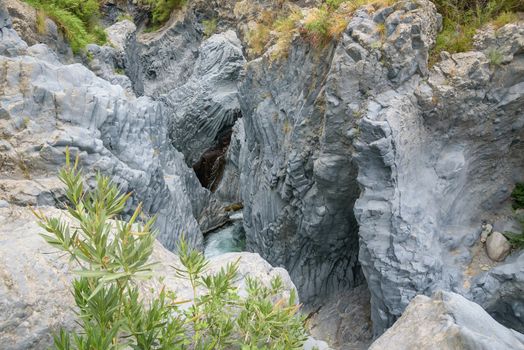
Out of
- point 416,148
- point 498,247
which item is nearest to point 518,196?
point 498,247

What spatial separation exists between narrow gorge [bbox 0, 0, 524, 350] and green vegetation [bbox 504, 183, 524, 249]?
0.17ft

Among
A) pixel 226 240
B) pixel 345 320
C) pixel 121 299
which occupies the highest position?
pixel 121 299

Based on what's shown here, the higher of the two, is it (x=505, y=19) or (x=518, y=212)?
(x=505, y=19)

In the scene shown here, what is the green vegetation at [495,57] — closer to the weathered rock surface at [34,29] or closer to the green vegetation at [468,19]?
the green vegetation at [468,19]

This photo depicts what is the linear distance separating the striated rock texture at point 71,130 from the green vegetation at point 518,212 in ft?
23.9

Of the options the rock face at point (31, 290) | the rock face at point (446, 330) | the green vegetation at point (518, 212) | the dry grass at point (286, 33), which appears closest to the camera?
the rock face at point (31, 290)

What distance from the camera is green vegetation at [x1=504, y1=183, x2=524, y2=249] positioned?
727 cm

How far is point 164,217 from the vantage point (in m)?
9.18

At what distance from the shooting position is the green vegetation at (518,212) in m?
7.27

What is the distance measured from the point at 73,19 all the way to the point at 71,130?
21.6 feet

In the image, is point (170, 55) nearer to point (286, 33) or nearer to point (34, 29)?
point (34, 29)

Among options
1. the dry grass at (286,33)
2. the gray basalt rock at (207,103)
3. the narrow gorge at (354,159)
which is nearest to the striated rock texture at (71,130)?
the narrow gorge at (354,159)

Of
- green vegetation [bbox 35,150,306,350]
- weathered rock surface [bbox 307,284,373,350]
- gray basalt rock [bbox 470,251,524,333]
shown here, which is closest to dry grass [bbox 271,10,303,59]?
weathered rock surface [bbox 307,284,373,350]

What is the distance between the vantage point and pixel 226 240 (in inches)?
556
